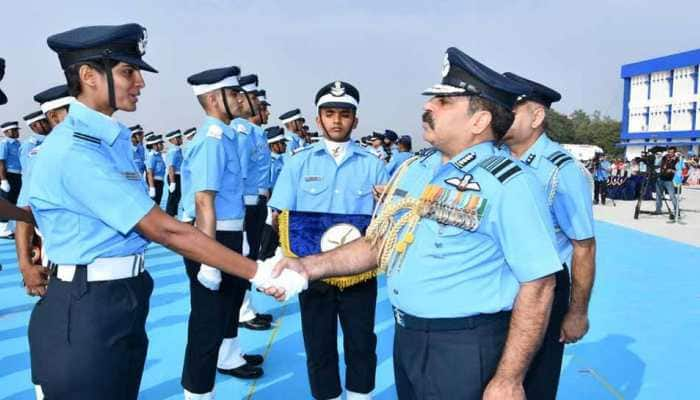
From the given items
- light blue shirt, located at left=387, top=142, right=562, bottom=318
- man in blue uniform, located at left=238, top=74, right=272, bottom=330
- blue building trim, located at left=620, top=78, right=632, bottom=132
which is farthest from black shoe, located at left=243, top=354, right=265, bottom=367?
blue building trim, located at left=620, top=78, right=632, bottom=132

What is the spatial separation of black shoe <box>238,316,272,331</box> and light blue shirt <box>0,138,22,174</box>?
26.9 ft

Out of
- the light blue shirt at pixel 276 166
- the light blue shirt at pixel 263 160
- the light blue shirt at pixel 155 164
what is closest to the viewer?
the light blue shirt at pixel 263 160

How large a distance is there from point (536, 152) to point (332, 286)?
1391 mm

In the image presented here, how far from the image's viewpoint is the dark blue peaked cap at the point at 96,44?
7.15 feet

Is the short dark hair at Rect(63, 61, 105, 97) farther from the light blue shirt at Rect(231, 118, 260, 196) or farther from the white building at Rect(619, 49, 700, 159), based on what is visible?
the white building at Rect(619, 49, 700, 159)

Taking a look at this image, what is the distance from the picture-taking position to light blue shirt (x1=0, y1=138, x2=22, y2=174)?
11.3 m

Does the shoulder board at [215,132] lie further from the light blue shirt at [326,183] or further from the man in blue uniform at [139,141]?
the man in blue uniform at [139,141]

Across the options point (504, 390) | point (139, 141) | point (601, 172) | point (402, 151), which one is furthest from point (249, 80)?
point (601, 172)

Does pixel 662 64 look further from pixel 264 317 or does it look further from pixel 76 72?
pixel 76 72

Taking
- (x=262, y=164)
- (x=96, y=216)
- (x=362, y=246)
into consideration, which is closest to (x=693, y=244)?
(x=262, y=164)

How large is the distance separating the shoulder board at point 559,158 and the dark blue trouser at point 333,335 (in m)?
1.31

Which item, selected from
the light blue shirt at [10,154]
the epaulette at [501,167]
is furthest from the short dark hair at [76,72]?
the light blue shirt at [10,154]

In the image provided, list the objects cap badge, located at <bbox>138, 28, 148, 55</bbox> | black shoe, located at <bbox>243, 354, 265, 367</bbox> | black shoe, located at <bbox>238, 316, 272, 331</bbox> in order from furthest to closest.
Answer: black shoe, located at <bbox>238, 316, 272, 331</bbox>, black shoe, located at <bbox>243, 354, 265, 367</bbox>, cap badge, located at <bbox>138, 28, 148, 55</bbox>

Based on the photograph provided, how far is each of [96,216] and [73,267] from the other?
0.73 ft
